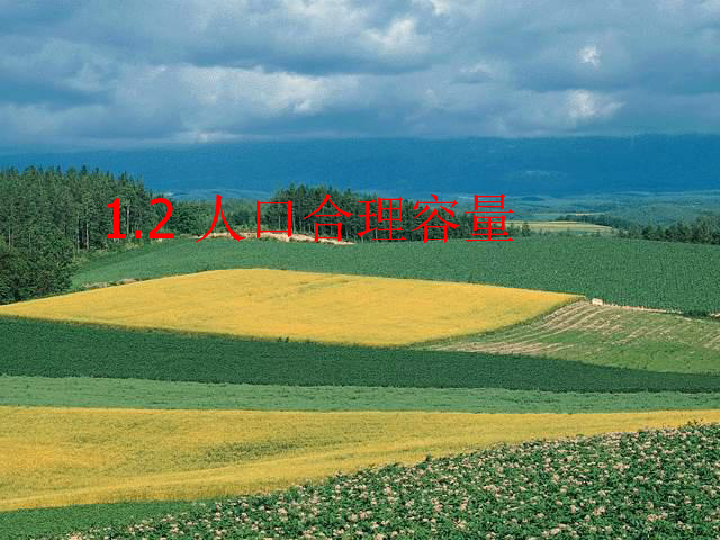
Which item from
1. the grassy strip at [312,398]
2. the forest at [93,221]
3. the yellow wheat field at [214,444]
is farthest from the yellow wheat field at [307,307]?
the yellow wheat field at [214,444]

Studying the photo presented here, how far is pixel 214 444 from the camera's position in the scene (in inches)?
1336

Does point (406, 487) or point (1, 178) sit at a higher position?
point (1, 178)

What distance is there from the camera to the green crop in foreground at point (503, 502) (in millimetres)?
20219

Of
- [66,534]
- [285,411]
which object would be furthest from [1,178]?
[66,534]

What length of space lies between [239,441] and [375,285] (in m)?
52.2

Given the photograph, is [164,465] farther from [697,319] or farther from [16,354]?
[697,319]

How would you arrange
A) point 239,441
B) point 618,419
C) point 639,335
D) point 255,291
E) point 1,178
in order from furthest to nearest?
point 1,178 → point 255,291 → point 639,335 → point 618,419 → point 239,441

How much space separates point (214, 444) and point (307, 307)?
41.9 metres

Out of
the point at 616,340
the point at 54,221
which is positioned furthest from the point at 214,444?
the point at 54,221

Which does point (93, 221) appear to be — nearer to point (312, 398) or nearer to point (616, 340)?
point (616, 340)

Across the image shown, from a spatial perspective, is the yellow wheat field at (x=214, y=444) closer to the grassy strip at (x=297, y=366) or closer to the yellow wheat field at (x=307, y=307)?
the grassy strip at (x=297, y=366)

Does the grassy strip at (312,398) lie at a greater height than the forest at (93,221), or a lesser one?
lesser

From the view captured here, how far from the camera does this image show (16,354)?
55.7 meters

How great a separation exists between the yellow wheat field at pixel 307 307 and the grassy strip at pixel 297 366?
13.8 ft
